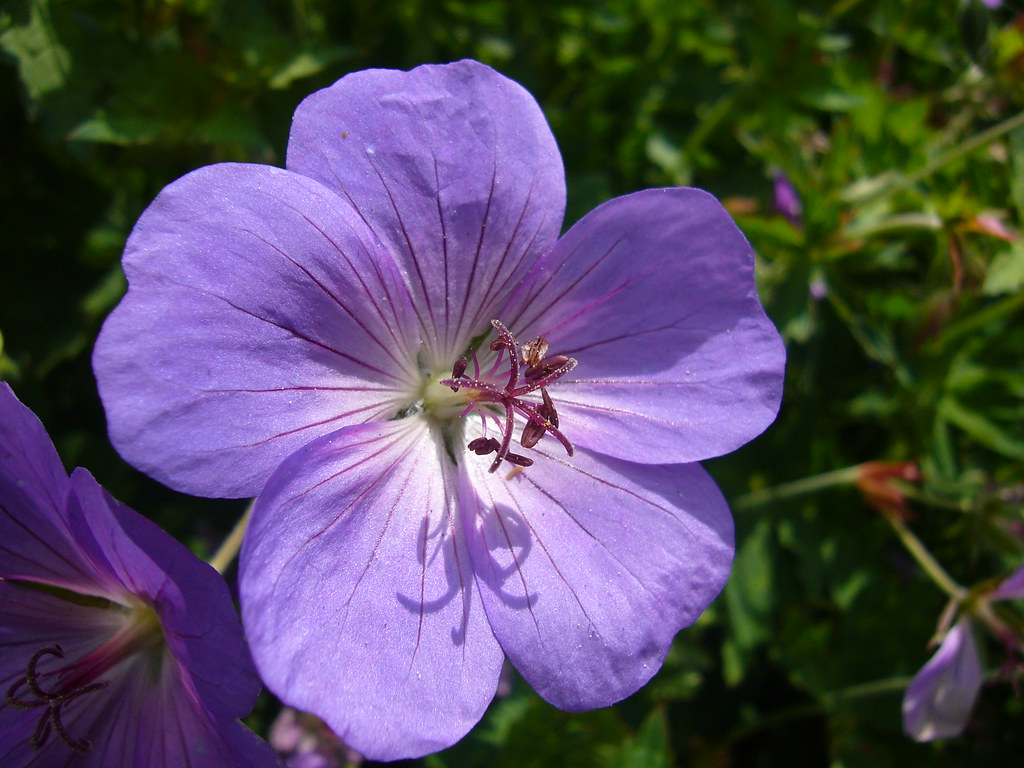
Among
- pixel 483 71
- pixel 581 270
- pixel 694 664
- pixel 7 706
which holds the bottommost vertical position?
→ pixel 694 664

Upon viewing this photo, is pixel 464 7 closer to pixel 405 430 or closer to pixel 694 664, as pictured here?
pixel 405 430

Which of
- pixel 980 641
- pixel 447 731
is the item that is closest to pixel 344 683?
pixel 447 731

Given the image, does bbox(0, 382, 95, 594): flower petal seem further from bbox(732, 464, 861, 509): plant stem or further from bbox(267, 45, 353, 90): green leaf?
bbox(732, 464, 861, 509): plant stem

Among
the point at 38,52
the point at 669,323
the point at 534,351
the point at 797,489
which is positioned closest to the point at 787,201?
the point at 797,489

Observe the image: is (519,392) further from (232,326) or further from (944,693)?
(944,693)

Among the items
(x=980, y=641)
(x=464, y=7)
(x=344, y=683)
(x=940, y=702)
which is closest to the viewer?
(x=344, y=683)

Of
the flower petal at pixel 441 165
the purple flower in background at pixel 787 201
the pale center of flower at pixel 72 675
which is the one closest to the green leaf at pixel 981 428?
the purple flower in background at pixel 787 201

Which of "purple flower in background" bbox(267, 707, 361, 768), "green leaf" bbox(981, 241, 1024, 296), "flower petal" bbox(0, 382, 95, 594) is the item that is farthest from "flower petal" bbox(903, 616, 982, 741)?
"flower petal" bbox(0, 382, 95, 594)
